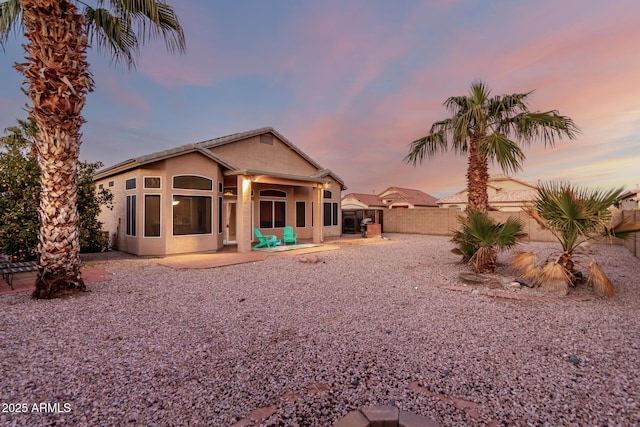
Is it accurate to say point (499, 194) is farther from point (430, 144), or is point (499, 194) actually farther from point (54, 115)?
point (54, 115)

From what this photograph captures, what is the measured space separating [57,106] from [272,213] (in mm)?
10823

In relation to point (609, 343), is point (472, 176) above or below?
above

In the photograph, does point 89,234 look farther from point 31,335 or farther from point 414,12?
point 414,12

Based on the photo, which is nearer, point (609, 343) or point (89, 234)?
point (609, 343)

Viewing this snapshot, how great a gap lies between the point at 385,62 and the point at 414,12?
8.43 feet

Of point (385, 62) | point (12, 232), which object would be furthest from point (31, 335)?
point (385, 62)

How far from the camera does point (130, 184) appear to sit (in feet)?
35.5

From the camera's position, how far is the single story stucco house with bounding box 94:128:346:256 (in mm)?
10242

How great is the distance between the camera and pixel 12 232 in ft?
25.3

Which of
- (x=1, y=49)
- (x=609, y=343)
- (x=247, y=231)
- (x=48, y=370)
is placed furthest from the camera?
(x=247, y=231)

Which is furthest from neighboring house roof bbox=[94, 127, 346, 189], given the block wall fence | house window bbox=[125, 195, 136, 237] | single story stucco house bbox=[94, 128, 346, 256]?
the block wall fence

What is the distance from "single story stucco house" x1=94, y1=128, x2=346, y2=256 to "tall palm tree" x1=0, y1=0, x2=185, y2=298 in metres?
4.02

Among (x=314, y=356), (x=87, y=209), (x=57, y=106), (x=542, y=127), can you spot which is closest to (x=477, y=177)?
(x=542, y=127)

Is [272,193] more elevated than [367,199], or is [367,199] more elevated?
[367,199]
